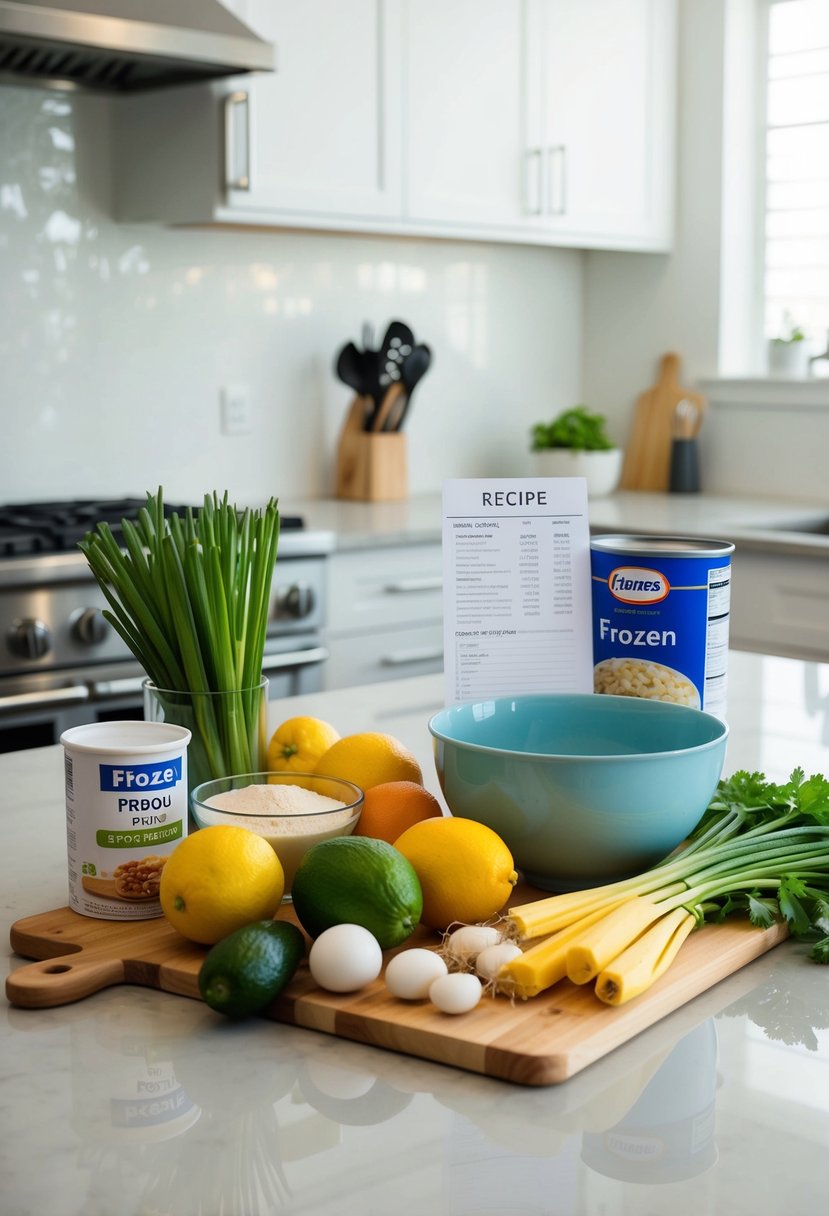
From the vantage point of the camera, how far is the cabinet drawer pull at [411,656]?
2824 mm

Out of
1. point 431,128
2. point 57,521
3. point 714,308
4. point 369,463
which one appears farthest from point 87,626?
point 714,308

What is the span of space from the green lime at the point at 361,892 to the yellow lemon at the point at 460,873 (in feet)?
0.10

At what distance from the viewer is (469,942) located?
770mm

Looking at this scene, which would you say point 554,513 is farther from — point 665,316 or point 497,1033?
point 665,316

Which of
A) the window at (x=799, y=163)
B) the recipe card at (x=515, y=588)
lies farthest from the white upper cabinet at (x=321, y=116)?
the recipe card at (x=515, y=588)

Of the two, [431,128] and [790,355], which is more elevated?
[431,128]

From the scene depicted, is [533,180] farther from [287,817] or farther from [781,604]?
[287,817]

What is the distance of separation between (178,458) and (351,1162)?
8.63 ft

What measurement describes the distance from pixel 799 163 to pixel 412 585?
176 cm

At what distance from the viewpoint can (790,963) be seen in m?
0.84

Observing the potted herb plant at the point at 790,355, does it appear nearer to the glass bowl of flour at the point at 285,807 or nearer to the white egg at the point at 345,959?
the glass bowl of flour at the point at 285,807

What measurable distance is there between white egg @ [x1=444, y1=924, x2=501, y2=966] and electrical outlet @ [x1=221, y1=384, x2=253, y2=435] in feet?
8.30

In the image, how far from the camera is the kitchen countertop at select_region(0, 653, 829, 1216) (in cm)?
58

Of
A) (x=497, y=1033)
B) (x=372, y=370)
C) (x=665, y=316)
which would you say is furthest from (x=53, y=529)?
(x=665, y=316)
